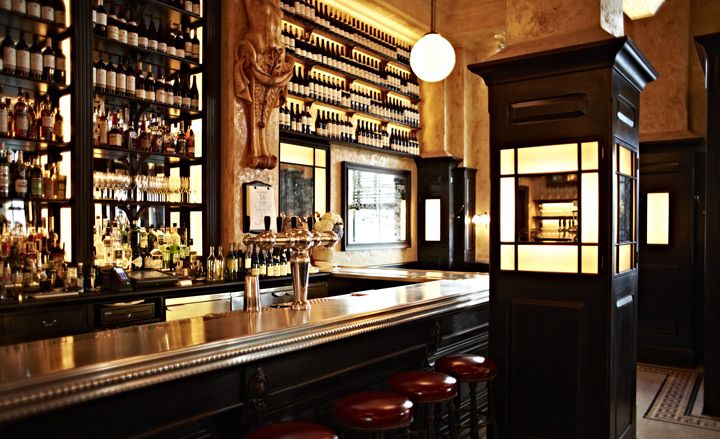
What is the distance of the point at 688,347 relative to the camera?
21.3 ft

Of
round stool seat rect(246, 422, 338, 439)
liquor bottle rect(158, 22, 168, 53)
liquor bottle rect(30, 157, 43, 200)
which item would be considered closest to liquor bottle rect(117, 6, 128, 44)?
liquor bottle rect(158, 22, 168, 53)

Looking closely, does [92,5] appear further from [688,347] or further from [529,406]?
[688,347]

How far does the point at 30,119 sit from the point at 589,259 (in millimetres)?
4068

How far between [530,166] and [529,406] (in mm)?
1467

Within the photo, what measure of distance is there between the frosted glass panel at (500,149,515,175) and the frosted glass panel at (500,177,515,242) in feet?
0.15

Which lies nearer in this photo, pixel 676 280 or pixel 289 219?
pixel 289 219

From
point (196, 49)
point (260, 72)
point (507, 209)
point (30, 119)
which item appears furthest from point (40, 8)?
point (507, 209)

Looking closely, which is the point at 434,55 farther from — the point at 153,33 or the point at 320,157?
the point at 320,157

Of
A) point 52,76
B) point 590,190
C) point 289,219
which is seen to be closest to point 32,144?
point 52,76

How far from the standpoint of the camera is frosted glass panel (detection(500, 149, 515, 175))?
3.50 meters

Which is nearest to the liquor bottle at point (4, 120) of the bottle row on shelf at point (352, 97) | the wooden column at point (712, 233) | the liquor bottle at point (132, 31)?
the liquor bottle at point (132, 31)

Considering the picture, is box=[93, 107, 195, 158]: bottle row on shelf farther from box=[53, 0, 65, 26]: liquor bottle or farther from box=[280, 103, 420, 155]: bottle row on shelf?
box=[280, 103, 420, 155]: bottle row on shelf

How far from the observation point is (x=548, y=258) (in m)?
3.39

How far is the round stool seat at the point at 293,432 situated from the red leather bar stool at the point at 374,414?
0.24 metres
